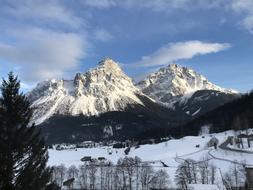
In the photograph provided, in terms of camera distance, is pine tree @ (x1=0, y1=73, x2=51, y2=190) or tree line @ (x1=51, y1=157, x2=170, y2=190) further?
tree line @ (x1=51, y1=157, x2=170, y2=190)

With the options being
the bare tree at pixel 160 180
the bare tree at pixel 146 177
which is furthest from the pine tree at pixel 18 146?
the bare tree at pixel 146 177

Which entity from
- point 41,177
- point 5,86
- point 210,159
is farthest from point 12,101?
point 210,159

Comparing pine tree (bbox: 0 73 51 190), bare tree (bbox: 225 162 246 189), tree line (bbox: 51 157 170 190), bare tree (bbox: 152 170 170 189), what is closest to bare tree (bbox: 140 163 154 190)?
tree line (bbox: 51 157 170 190)

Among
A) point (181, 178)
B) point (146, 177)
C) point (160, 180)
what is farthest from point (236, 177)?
point (146, 177)

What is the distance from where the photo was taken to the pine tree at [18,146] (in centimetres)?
2745

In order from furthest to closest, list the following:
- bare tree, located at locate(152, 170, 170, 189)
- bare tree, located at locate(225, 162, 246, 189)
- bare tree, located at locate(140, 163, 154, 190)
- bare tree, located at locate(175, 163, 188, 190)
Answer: bare tree, located at locate(140, 163, 154, 190)
bare tree, located at locate(152, 170, 170, 189)
bare tree, located at locate(175, 163, 188, 190)
bare tree, located at locate(225, 162, 246, 189)

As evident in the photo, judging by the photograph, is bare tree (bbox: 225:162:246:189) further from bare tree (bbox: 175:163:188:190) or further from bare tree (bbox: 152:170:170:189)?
bare tree (bbox: 152:170:170:189)

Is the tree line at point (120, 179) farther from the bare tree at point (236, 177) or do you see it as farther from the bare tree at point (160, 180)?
the bare tree at point (236, 177)

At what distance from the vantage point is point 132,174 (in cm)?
16750

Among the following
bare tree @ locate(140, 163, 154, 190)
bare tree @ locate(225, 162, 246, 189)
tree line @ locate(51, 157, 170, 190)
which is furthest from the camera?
bare tree @ locate(140, 163, 154, 190)

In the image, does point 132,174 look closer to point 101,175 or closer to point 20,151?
point 101,175

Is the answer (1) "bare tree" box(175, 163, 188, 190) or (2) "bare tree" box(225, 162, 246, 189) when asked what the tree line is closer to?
(1) "bare tree" box(175, 163, 188, 190)

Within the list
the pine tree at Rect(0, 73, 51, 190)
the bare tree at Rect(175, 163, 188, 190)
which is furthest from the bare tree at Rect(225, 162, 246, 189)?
the pine tree at Rect(0, 73, 51, 190)

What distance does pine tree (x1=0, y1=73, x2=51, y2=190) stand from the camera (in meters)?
27.5
